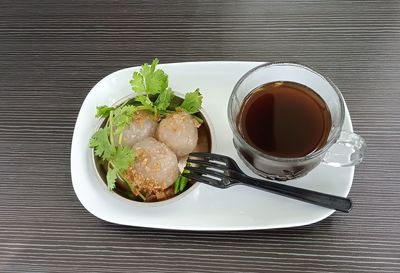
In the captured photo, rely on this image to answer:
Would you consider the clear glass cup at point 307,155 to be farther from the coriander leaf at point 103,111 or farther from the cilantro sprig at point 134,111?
the coriander leaf at point 103,111

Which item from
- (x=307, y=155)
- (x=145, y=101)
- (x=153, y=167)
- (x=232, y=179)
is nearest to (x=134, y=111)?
(x=145, y=101)

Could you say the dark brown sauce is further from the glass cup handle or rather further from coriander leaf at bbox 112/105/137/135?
coriander leaf at bbox 112/105/137/135

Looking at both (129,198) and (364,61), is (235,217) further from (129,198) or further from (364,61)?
(364,61)

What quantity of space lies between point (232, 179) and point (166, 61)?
44 centimetres

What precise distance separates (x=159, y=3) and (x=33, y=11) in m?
0.38

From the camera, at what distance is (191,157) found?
3.44ft

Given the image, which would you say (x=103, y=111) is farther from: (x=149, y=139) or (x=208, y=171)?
(x=208, y=171)

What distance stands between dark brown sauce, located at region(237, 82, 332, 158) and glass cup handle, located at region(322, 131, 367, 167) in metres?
0.04

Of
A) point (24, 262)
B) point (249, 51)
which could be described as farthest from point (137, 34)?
point (24, 262)

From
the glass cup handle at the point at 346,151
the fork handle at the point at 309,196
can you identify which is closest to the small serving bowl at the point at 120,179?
the fork handle at the point at 309,196

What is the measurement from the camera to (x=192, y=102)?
42.0 inches

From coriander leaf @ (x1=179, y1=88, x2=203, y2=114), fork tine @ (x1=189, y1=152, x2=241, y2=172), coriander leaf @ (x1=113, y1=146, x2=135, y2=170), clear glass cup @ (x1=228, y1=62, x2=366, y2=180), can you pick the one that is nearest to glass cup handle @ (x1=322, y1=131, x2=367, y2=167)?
clear glass cup @ (x1=228, y1=62, x2=366, y2=180)

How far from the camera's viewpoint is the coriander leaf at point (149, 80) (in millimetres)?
1057

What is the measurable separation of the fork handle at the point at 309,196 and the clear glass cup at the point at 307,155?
0.10 feet
